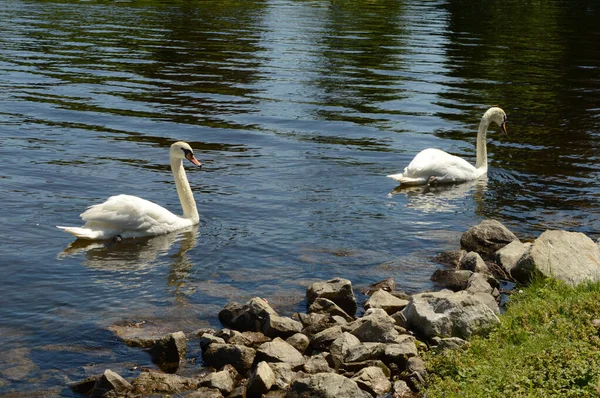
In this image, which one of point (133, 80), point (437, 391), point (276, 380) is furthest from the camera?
point (133, 80)

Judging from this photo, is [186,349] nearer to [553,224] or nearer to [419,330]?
[419,330]

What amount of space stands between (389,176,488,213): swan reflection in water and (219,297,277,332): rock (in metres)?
6.94

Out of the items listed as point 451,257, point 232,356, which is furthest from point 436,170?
point 232,356

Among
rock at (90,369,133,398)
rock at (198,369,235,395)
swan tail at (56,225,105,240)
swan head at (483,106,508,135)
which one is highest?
swan head at (483,106,508,135)

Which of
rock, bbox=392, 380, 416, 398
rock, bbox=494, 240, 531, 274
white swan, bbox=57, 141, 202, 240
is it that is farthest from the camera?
white swan, bbox=57, 141, 202, 240

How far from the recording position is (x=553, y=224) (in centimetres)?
1636

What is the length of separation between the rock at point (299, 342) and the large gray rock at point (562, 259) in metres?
3.62

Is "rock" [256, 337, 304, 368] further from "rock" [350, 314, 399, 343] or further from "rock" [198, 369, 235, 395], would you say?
"rock" [350, 314, 399, 343]

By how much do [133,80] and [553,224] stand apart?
19.8 metres

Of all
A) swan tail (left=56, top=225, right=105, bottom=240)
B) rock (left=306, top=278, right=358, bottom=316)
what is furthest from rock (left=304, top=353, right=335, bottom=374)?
swan tail (left=56, top=225, right=105, bottom=240)

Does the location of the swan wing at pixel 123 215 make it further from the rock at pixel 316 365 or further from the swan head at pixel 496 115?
the swan head at pixel 496 115

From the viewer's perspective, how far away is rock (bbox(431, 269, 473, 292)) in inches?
511

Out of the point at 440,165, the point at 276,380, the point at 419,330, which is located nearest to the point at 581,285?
the point at 419,330

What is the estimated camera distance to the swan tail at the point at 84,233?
15.0 m
